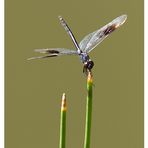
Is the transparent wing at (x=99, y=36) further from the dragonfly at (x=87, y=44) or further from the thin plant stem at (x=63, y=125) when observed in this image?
the thin plant stem at (x=63, y=125)

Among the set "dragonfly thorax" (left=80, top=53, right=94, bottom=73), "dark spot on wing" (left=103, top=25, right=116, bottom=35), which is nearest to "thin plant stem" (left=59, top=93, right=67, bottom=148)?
"dragonfly thorax" (left=80, top=53, right=94, bottom=73)

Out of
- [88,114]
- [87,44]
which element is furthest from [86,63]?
[88,114]

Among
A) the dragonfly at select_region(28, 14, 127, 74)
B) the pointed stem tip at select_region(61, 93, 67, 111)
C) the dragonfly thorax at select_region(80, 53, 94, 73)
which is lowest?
the pointed stem tip at select_region(61, 93, 67, 111)

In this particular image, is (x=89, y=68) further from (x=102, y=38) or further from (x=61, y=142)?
(x=61, y=142)

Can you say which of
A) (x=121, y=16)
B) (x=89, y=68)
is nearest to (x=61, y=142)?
(x=89, y=68)

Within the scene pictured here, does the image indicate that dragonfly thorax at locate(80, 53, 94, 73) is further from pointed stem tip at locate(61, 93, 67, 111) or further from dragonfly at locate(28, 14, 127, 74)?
pointed stem tip at locate(61, 93, 67, 111)

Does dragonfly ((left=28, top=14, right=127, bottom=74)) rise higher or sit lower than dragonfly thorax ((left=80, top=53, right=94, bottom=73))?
higher

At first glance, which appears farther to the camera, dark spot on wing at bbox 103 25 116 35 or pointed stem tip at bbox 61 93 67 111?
dark spot on wing at bbox 103 25 116 35
